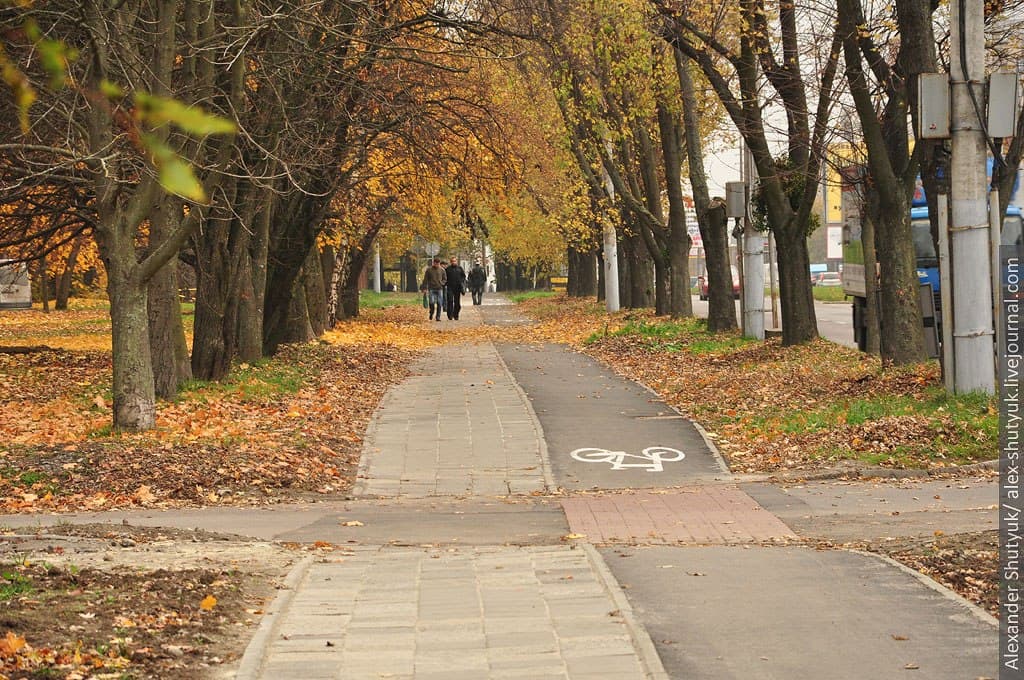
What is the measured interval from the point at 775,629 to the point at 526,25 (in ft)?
49.7

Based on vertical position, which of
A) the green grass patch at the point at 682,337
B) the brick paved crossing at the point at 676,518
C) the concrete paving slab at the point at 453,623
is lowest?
the brick paved crossing at the point at 676,518

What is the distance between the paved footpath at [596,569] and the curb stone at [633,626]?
15 mm

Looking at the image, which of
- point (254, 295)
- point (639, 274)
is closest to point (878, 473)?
point (254, 295)

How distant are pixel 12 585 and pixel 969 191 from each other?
10.9 meters

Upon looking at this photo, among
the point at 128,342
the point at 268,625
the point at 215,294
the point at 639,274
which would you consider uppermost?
the point at 639,274

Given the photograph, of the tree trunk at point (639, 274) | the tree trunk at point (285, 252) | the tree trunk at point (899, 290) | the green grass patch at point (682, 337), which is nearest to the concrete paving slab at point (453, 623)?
the tree trunk at point (899, 290)

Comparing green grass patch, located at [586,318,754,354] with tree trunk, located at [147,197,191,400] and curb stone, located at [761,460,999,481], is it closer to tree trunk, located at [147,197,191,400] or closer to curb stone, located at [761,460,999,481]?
tree trunk, located at [147,197,191,400]

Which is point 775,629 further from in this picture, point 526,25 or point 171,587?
point 526,25

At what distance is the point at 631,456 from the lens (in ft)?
48.8

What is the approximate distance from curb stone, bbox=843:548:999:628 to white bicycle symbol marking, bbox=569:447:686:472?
199 inches

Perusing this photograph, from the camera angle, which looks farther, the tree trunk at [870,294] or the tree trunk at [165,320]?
the tree trunk at [870,294]

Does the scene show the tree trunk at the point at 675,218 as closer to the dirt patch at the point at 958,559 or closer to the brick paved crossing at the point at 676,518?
the brick paved crossing at the point at 676,518

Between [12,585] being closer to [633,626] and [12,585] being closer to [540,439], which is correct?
[633,626]

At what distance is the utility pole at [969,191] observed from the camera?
1495 centimetres
